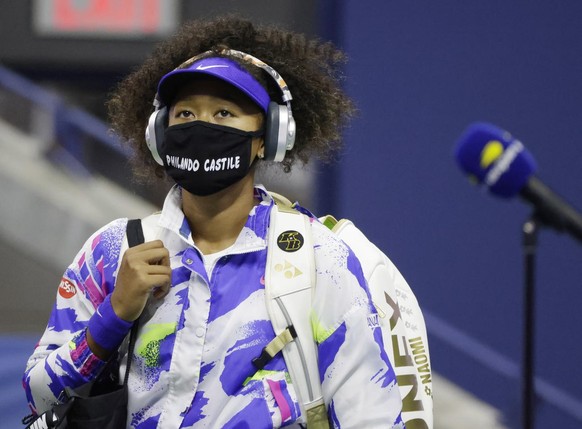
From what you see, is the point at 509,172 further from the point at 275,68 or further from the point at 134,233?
the point at 134,233

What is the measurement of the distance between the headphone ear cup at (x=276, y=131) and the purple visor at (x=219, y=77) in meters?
0.02

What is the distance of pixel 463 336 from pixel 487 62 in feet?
3.97

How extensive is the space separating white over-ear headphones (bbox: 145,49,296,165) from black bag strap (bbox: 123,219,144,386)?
0.12m

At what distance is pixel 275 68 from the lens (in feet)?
6.59

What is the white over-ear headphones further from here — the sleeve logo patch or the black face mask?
the sleeve logo patch

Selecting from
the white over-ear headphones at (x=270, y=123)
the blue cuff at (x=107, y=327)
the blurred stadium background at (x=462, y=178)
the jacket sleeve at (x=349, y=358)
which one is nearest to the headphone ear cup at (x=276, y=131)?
the white over-ear headphones at (x=270, y=123)

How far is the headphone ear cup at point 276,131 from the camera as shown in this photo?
1873 mm

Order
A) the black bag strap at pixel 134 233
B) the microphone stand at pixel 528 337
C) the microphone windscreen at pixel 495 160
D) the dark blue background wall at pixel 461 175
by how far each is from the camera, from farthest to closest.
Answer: the dark blue background wall at pixel 461 175
the microphone windscreen at pixel 495 160
the microphone stand at pixel 528 337
the black bag strap at pixel 134 233

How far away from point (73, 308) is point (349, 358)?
0.48 metres

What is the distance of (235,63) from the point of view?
187 cm

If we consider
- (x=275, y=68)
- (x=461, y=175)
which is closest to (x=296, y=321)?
(x=275, y=68)

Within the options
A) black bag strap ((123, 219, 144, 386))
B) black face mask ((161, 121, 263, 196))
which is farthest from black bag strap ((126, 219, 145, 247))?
black face mask ((161, 121, 263, 196))

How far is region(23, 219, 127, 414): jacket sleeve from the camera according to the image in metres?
1.82

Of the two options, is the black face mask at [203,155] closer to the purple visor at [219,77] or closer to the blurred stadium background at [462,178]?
the purple visor at [219,77]
